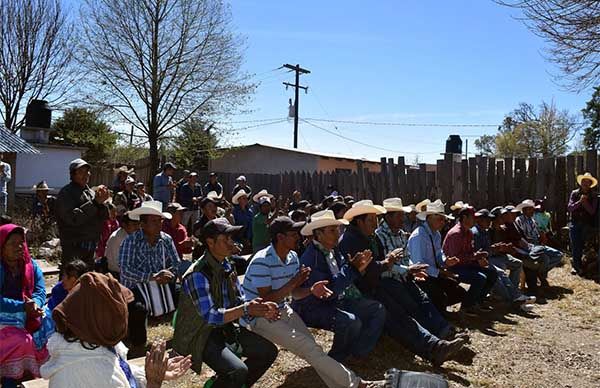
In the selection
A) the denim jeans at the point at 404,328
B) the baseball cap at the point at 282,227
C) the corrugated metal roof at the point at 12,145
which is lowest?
the denim jeans at the point at 404,328

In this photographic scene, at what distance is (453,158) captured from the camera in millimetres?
11664

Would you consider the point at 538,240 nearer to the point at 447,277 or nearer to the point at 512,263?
the point at 512,263

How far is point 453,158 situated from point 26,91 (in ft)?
58.4

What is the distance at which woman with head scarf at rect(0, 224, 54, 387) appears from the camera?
3.89m

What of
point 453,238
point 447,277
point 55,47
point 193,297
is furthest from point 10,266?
point 55,47

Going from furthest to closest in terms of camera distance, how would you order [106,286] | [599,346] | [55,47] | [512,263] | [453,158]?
[55,47]
[453,158]
[512,263]
[599,346]
[106,286]

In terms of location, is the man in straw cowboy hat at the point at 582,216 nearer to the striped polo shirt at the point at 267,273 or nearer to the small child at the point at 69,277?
the striped polo shirt at the point at 267,273

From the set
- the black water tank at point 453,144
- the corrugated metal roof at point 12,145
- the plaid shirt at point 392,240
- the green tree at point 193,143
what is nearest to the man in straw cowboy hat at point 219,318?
the plaid shirt at point 392,240

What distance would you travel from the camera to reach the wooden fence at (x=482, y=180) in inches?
412

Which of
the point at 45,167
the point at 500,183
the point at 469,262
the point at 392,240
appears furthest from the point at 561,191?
the point at 45,167

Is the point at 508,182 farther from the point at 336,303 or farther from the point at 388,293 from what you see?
the point at 336,303

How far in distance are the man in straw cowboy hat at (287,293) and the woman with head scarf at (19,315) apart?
5.31ft

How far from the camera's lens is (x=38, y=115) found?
63.4 feet

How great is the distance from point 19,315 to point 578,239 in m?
8.68
